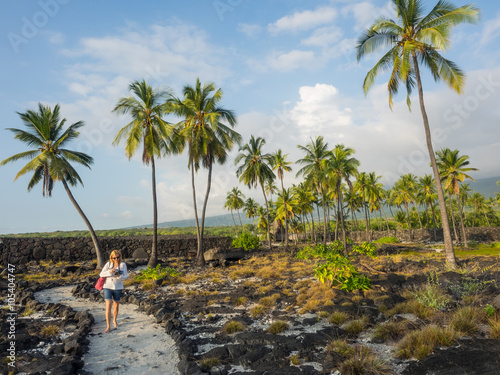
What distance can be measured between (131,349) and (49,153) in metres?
18.4

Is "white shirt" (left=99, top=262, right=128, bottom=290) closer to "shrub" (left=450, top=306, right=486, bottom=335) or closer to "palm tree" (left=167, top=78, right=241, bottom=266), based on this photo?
"shrub" (left=450, top=306, right=486, bottom=335)

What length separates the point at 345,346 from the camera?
5180 millimetres

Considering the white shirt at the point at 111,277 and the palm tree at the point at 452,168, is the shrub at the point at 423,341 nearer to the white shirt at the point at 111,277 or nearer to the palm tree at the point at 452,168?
the white shirt at the point at 111,277

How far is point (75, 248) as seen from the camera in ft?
77.0

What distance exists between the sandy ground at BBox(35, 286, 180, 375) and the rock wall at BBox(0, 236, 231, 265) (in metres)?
17.8

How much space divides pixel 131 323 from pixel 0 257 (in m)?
20.2

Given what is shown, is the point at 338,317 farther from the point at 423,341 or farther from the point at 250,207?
the point at 250,207

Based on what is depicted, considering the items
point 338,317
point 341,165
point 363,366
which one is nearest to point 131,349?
point 363,366

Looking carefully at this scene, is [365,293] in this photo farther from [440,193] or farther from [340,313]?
[440,193]

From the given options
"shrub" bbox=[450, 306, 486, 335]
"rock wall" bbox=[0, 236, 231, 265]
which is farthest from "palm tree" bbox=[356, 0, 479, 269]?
"rock wall" bbox=[0, 236, 231, 265]

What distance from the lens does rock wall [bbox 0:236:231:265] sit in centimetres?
2144

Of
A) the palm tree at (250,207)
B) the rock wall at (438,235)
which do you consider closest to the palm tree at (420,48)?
the rock wall at (438,235)

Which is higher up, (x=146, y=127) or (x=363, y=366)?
(x=146, y=127)

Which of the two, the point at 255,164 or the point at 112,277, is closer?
the point at 112,277
